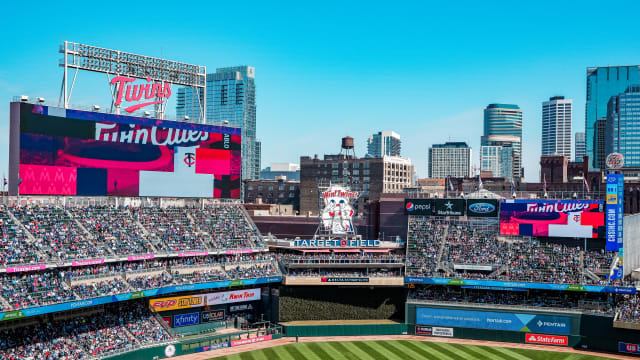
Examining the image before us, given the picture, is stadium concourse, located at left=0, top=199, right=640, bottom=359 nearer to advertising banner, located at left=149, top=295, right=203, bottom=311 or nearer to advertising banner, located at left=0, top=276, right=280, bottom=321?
advertising banner, located at left=0, top=276, right=280, bottom=321

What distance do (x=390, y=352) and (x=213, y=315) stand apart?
1672 centimetres

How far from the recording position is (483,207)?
2516 inches

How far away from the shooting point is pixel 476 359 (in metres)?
49.5

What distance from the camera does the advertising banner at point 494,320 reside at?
54.2 m

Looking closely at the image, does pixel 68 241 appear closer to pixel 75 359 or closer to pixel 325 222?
pixel 75 359

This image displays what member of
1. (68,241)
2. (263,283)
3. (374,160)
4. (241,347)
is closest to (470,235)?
(263,283)

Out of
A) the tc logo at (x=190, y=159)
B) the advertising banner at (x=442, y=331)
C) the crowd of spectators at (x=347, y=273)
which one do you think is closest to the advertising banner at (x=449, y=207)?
the crowd of spectators at (x=347, y=273)

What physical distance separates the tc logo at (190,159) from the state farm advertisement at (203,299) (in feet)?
44.9

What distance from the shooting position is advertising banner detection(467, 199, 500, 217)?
63.5m

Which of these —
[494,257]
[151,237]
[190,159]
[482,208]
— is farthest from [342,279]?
[190,159]

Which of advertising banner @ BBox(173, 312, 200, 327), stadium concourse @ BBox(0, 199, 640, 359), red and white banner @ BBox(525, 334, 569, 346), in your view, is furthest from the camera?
advertising banner @ BBox(173, 312, 200, 327)

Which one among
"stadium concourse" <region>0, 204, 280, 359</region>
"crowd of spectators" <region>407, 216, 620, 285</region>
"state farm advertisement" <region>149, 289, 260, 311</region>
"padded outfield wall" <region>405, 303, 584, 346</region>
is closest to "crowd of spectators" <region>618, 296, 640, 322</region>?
"crowd of spectators" <region>407, 216, 620, 285</region>

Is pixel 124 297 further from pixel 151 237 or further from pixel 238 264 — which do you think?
pixel 238 264

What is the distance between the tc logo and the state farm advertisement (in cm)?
1370
